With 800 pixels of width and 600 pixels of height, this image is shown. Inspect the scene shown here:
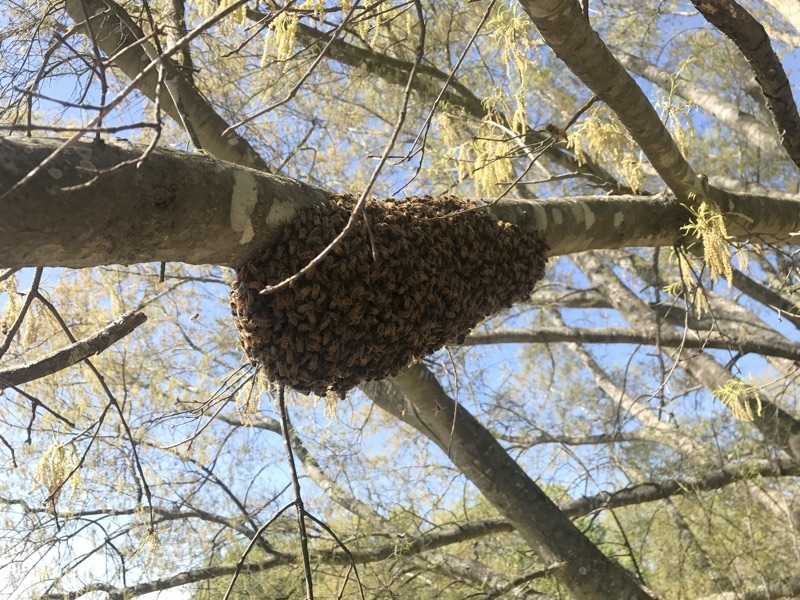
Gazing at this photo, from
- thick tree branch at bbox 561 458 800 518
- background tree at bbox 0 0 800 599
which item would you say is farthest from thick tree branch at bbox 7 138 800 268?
thick tree branch at bbox 561 458 800 518

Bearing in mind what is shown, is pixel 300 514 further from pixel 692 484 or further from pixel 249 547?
pixel 692 484

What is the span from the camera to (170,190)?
1.26 metres

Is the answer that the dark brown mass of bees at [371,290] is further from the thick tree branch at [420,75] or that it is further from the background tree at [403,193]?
the thick tree branch at [420,75]

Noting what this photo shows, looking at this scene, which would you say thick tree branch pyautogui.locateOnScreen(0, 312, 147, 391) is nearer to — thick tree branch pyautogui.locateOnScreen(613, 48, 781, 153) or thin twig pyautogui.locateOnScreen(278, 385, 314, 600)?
thin twig pyautogui.locateOnScreen(278, 385, 314, 600)

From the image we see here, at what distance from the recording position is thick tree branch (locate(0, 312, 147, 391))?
182 centimetres

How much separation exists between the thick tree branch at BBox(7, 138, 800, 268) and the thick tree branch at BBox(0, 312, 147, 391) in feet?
1.74

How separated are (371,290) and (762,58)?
1.41m

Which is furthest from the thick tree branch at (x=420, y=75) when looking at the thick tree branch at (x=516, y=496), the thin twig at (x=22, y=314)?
the thin twig at (x=22, y=314)

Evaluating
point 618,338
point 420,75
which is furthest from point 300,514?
point 618,338

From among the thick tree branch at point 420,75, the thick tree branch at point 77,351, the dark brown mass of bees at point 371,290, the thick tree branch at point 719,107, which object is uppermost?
the thick tree branch at point 420,75

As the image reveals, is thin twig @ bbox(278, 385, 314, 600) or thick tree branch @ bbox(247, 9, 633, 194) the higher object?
thick tree branch @ bbox(247, 9, 633, 194)

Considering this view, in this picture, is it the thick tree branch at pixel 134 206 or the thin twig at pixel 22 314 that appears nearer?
the thick tree branch at pixel 134 206

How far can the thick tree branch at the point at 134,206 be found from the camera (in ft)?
3.58

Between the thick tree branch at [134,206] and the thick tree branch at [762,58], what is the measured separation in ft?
3.89
